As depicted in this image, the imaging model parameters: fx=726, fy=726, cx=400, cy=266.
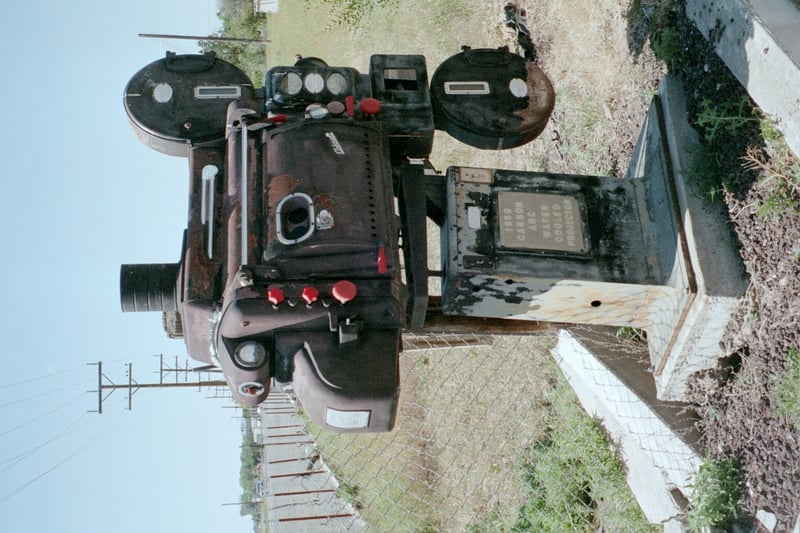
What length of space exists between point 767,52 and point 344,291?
2.53 meters

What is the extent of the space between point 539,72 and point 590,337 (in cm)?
203

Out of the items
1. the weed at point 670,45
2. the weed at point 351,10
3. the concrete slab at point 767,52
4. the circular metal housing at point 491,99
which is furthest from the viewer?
the weed at point 351,10

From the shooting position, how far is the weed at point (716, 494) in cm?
428

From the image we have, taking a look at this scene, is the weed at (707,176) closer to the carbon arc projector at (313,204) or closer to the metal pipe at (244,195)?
the carbon arc projector at (313,204)

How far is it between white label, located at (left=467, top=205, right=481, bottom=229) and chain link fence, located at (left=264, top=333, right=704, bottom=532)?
1.72 metres

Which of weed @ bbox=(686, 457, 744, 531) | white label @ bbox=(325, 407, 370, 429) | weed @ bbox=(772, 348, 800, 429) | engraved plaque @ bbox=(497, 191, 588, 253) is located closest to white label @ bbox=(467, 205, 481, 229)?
engraved plaque @ bbox=(497, 191, 588, 253)

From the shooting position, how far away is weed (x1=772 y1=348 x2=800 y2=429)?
12.3 ft

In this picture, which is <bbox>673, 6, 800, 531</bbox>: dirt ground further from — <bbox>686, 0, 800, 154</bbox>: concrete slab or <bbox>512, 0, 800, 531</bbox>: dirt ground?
<bbox>686, 0, 800, 154</bbox>: concrete slab

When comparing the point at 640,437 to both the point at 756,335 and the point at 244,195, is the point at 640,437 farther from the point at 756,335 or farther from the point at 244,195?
the point at 244,195

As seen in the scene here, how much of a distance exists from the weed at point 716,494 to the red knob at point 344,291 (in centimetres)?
243

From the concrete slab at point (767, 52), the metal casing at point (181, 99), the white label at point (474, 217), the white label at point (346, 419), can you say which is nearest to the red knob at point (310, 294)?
the white label at point (346, 419)

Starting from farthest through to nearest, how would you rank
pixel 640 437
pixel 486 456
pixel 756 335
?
pixel 486 456 → pixel 640 437 → pixel 756 335

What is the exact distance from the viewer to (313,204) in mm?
3953

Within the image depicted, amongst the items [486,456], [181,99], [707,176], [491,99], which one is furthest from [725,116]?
[486,456]
